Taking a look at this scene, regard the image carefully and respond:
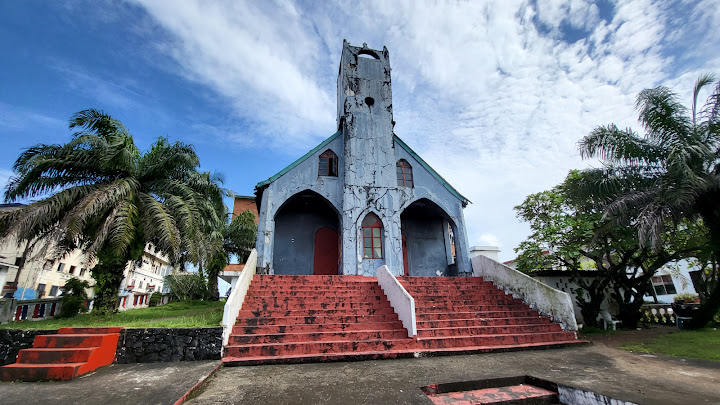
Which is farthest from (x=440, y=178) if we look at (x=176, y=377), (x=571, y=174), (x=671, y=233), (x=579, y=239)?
(x=176, y=377)

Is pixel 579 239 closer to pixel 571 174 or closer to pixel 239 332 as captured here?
pixel 571 174

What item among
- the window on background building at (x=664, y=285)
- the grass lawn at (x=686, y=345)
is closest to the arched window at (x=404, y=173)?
the grass lawn at (x=686, y=345)

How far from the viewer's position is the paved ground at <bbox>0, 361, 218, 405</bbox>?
3.78 m

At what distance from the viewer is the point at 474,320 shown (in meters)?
7.97

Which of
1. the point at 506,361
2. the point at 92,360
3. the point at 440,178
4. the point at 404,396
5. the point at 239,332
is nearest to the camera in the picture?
the point at 404,396

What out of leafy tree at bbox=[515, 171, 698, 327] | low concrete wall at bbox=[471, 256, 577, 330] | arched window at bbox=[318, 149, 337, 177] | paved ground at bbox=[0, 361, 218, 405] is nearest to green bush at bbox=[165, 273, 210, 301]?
arched window at bbox=[318, 149, 337, 177]

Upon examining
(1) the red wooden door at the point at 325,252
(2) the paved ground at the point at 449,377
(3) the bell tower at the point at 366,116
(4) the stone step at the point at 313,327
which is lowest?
(2) the paved ground at the point at 449,377

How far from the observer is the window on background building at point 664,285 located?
24016 millimetres

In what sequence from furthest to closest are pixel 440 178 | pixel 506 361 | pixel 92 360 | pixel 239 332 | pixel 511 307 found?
pixel 440 178, pixel 511 307, pixel 239 332, pixel 506 361, pixel 92 360

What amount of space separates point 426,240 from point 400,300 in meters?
7.91

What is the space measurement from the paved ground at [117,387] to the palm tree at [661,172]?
1082 centimetres

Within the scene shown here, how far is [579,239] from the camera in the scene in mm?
9703

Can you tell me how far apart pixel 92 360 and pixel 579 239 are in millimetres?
12355

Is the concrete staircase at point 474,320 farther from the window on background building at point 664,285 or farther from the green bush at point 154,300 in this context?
the window on background building at point 664,285
